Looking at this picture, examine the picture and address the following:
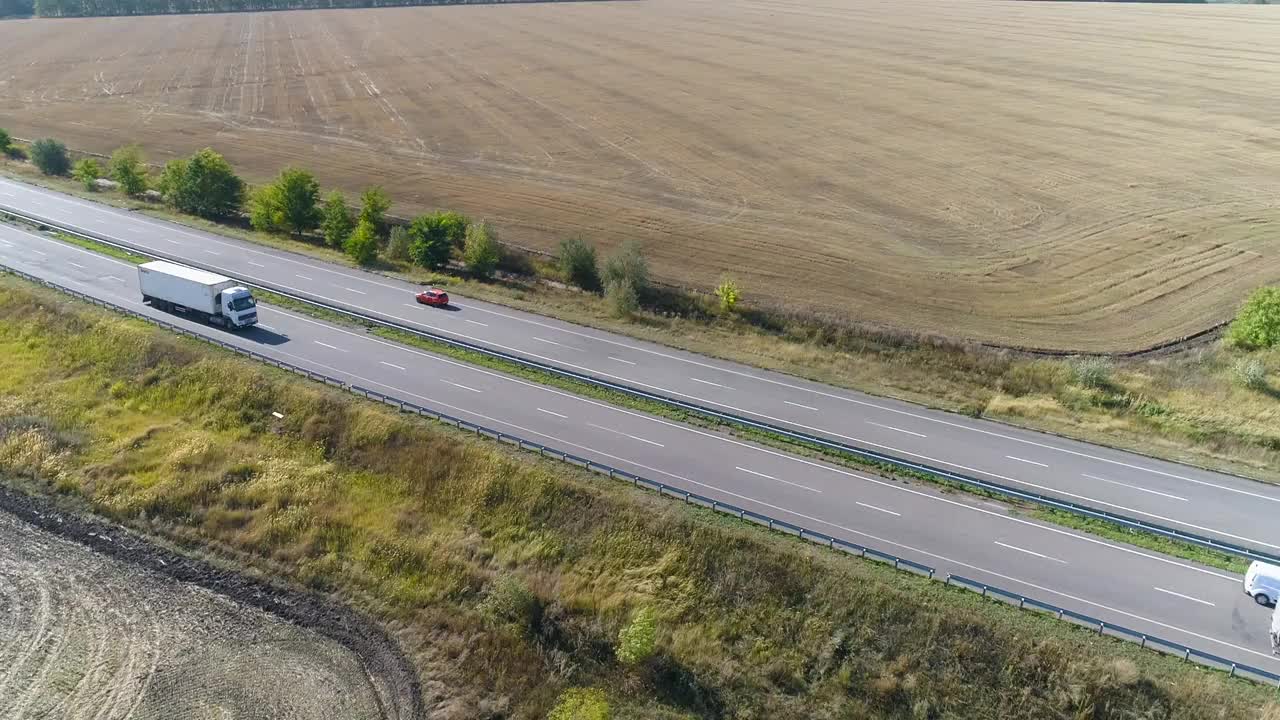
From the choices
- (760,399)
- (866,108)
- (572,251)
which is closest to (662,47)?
(866,108)

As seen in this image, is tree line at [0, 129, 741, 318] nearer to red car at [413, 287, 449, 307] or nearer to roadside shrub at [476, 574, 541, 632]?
red car at [413, 287, 449, 307]

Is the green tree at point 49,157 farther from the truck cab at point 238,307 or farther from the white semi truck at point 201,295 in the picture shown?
the truck cab at point 238,307

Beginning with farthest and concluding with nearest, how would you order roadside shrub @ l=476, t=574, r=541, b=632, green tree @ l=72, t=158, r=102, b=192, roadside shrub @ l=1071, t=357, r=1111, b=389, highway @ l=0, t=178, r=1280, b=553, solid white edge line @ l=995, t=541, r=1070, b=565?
green tree @ l=72, t=158, r=102, b=192 → roadside shrub @ l=1071, t=357, r=1111, b=389 → highway @ l=0, t=178, r=1280, b=553 → solid white edge line @ l=995, t=541, r=1070, b=565 → roadside shrub @ l=476, t=574, r=541, b=632

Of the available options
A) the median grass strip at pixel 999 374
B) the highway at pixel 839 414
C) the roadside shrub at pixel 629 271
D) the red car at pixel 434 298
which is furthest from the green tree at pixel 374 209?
the roadside shrub at pixel 629 271

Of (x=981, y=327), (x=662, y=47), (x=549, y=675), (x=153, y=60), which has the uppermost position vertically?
(x=662, y=47)

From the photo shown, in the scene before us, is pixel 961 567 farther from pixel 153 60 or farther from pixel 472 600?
pixel 153 60

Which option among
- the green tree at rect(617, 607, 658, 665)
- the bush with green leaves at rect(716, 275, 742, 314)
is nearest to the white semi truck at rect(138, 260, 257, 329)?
the bush with green leaves at rect(716, 275, 742, 314)
